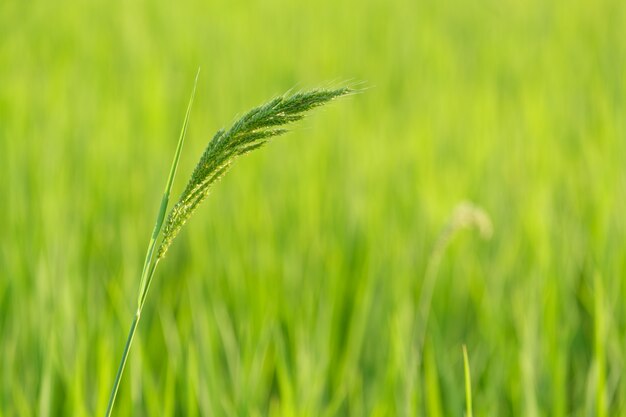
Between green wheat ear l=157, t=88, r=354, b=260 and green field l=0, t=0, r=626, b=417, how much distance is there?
10cm

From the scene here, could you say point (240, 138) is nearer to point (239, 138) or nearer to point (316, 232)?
point (239, 138)

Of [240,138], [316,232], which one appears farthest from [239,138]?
[316,232]

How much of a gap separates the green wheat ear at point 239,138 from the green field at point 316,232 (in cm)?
10

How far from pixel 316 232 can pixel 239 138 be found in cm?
158

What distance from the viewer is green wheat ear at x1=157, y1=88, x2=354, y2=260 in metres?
0.54

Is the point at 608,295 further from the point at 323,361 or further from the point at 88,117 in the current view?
the point at 88,117

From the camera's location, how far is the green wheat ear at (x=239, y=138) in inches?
21.2

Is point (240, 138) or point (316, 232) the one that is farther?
point (316, 232)

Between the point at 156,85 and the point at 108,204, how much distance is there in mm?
1109

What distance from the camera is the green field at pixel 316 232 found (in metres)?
1.37

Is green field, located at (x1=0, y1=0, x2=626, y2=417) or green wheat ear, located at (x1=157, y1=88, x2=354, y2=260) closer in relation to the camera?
green wheat ear, located at (x1=157, y1=88, x2=354, y2=260)

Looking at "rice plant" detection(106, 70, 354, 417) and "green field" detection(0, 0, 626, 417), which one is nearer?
"rice plant" detection(106, 70, 354, 417)

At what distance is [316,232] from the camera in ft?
6.98

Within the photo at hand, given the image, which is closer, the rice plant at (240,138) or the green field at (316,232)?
the rice plant at (240,138)
